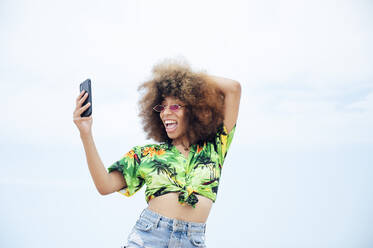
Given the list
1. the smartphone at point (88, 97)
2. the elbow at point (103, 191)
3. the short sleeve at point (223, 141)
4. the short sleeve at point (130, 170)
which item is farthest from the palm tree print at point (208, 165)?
the smartphone at point (88, 97)

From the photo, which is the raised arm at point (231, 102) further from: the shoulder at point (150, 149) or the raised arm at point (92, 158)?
the raised arm at point (92, 158)

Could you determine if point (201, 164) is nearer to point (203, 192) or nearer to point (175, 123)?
point (203, 192)

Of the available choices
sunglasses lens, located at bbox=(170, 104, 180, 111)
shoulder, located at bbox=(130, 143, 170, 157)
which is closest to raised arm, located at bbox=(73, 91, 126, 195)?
shoulder, located at bbox=(130, 143, 170, 157)

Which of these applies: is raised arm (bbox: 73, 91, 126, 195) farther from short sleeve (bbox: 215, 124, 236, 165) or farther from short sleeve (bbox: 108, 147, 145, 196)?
short sleeve (bbox: 215, 124, 236, 165)

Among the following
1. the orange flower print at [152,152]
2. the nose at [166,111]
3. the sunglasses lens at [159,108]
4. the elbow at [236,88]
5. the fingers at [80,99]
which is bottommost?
the orange flower print at [152,152]

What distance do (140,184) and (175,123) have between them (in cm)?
52

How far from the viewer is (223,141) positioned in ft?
10.7

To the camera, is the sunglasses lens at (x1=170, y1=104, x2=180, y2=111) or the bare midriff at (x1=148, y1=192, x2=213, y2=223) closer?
the bare midriff at (x1=148, y1=192, x2=213, y2=223)

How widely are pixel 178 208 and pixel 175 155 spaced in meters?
0.42

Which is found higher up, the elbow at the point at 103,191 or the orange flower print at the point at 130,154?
the orange flower print at the point at 130,154

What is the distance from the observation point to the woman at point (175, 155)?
2922 mm

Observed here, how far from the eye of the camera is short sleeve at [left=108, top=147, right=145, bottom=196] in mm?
3178

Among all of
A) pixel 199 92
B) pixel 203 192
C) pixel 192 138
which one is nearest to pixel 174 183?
pixel 203 192

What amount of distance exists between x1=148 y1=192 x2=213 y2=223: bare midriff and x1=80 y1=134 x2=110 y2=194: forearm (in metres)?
0.38
